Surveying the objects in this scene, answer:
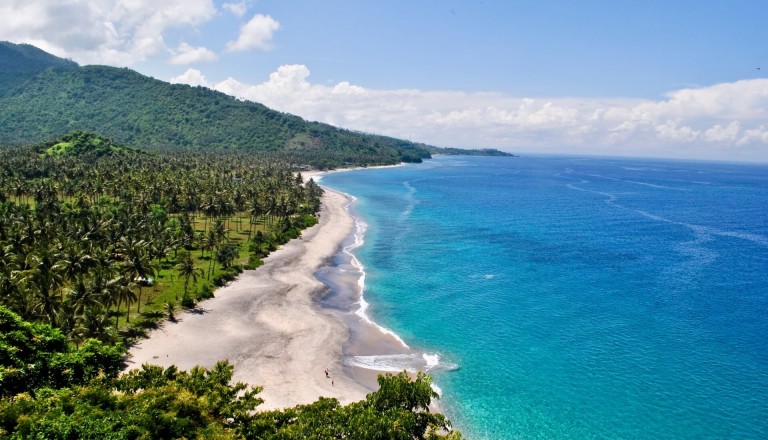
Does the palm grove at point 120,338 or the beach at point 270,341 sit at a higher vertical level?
the palm grove at point 120,338

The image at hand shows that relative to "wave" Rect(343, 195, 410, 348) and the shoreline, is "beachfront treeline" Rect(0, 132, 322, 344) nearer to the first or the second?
Result: the shoreline

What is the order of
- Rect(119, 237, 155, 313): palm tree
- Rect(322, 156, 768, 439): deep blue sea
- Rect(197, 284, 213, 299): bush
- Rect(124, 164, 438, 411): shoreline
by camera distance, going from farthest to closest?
1. Rect(197, 284, 213, 299): bush
2. Rect(119, 237, 155, 313): palm tree
3. Rect(124, 164, 438, 411): shoreline
4. Rect(322, 156, 768, 439): deep blue sea

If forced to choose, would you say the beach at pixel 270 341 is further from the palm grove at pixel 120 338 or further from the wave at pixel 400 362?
the palm grove at pixel 120 338

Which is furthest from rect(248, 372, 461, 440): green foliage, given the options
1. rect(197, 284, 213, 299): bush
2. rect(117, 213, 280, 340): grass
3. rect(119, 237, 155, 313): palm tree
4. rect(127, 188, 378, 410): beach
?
rect(197, 284, 213, 299): bush

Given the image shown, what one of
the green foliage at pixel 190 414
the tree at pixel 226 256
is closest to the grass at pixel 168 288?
the tree at pixel 226 256

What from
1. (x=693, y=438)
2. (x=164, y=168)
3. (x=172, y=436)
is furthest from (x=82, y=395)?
(x=164, y=168)

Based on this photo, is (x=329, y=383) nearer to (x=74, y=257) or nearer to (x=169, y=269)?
(x=74, y=257)
